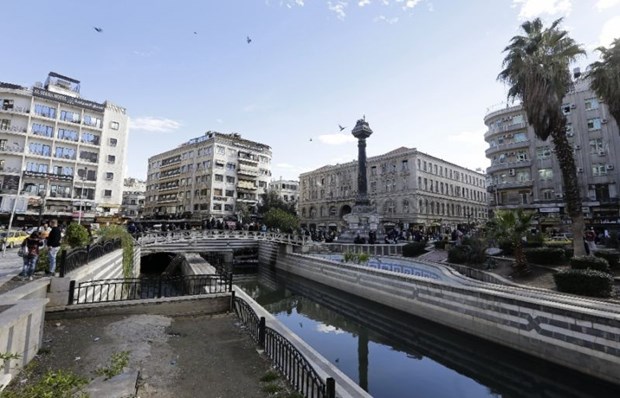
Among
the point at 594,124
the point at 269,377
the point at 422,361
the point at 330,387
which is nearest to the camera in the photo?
the point at 330,387

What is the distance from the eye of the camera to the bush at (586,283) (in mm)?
12156

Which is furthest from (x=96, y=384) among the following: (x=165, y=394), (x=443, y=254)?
(x=443, y=254)

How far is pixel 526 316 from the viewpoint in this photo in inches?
409

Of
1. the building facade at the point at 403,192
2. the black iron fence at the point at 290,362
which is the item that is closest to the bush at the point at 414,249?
the black iron fence at the point at 290,362

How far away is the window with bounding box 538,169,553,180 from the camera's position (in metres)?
40.9

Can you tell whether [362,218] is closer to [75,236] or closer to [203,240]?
[203,240]

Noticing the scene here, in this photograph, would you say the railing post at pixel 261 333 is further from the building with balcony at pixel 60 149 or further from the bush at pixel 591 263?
the building with balcony at pixel 60 149

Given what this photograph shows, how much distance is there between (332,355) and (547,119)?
57.9 ft

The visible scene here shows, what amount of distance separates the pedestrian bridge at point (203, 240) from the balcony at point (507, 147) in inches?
1211

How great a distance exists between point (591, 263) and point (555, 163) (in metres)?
32.3

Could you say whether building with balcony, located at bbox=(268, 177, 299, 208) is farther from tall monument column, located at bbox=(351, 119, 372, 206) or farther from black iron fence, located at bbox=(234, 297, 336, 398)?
black iron fence, located at bbox=(234, 297, 336, 398)

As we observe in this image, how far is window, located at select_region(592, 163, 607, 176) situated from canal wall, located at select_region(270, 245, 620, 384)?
32870 millimetres

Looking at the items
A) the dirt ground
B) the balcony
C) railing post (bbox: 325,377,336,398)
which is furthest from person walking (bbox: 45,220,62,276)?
the balcony

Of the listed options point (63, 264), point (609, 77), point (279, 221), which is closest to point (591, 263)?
A: point (609, 77)
